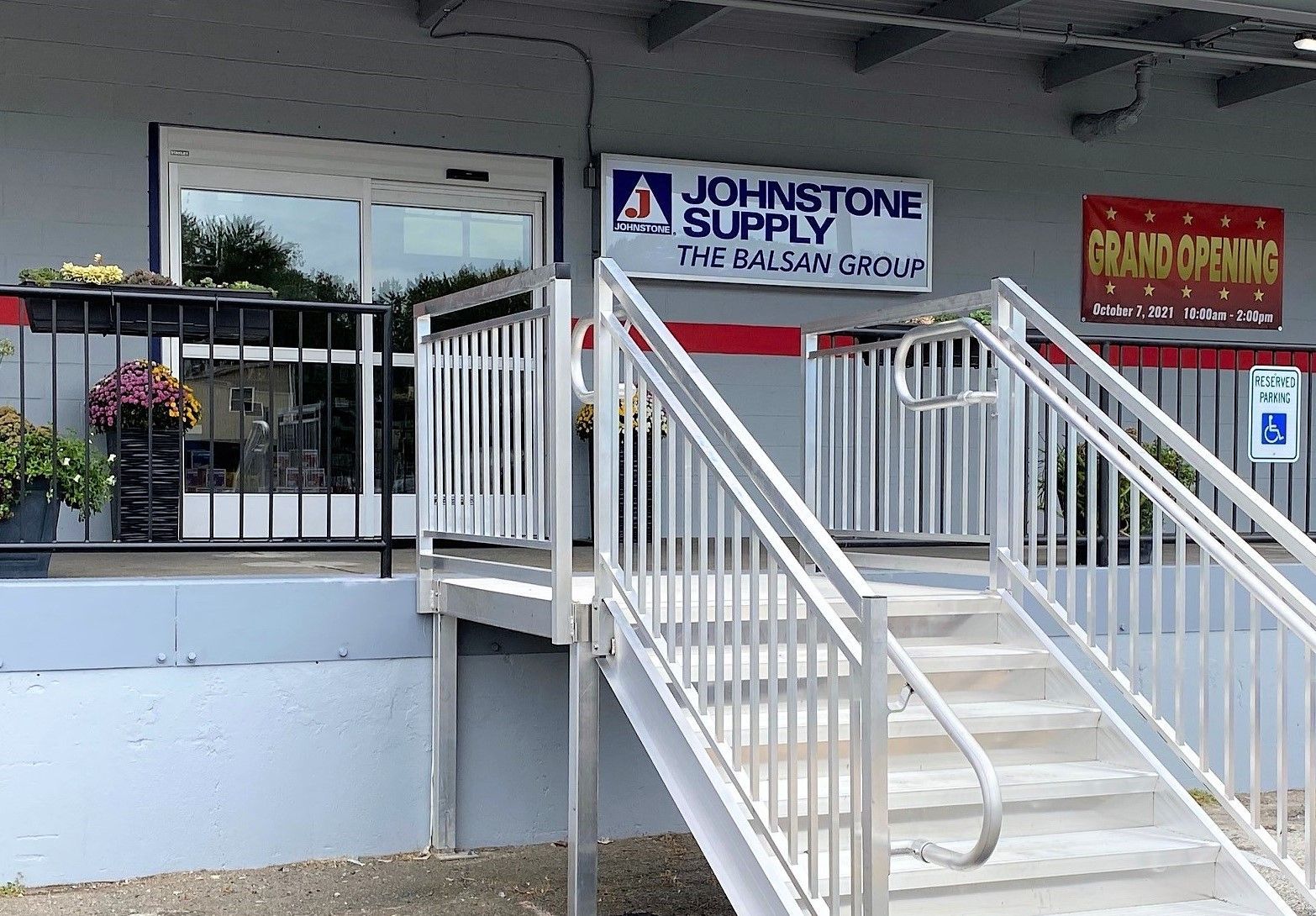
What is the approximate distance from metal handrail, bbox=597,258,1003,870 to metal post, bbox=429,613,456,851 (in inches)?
55.9

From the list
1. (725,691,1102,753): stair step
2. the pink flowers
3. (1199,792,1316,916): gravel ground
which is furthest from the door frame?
(1199,792,1316,916): gravel ground

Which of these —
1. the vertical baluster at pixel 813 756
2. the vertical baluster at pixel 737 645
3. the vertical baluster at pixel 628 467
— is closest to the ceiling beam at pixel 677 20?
the vertical baluster at pixel 628 467

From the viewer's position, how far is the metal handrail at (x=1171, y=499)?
3287 millimetres

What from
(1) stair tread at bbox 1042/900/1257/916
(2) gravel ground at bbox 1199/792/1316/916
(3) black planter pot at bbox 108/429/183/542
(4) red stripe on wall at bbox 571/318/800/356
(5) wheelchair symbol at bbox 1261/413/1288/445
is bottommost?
(2) gravel ground at bbox 1199/792/1316/916

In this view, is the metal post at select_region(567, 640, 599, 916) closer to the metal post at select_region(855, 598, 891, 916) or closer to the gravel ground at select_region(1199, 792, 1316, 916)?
the metal post at select_region(855, 598, 891, 916)

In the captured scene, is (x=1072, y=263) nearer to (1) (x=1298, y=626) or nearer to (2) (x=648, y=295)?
(2) (x=648, y=295)

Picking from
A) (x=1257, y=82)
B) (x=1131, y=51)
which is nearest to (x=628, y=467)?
(x=1131, y=51)

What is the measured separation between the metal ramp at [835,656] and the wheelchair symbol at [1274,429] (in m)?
1.69

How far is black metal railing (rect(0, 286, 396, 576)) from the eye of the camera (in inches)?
173

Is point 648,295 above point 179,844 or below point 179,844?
above

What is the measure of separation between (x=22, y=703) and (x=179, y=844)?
640mm

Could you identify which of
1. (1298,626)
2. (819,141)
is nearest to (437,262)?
(819,141)

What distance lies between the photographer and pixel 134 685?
13.9 feet

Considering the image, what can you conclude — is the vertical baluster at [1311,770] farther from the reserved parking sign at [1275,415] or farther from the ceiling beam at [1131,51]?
the ceiling beam at [1131,51]
